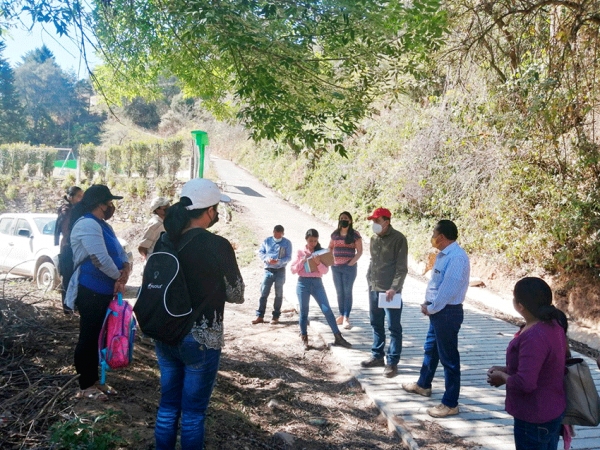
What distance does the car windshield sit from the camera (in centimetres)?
1155

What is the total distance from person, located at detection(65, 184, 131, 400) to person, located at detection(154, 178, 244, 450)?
1.25 metres

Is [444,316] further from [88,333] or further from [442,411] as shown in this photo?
[88,333]

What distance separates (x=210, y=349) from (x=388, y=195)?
1381 cm

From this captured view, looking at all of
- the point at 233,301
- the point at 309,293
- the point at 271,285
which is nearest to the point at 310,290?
the point at 309,293

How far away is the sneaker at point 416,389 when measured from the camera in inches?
227

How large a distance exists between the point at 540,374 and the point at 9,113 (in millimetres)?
47570

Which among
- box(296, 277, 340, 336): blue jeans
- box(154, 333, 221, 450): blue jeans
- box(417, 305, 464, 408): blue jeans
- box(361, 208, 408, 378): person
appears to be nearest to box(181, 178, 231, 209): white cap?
box(154, 333, 221, 450): blue jeans

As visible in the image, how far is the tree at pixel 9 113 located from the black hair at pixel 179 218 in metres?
43.7

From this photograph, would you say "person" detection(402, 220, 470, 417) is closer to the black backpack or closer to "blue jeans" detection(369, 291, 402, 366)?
"blue jeans" detection(369, 291, 402, 366)

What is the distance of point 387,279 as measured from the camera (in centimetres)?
654

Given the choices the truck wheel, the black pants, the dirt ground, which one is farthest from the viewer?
the truck wheel

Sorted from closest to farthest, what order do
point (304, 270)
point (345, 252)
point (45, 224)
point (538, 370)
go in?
point (538, 370)
point (304, 270)
point (345, 252)
point (45, 224)

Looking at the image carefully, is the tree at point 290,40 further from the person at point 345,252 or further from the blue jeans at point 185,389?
the blue jeans at point 185,389

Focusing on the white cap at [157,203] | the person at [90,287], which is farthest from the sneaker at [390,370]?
the white cap at [157,203]
